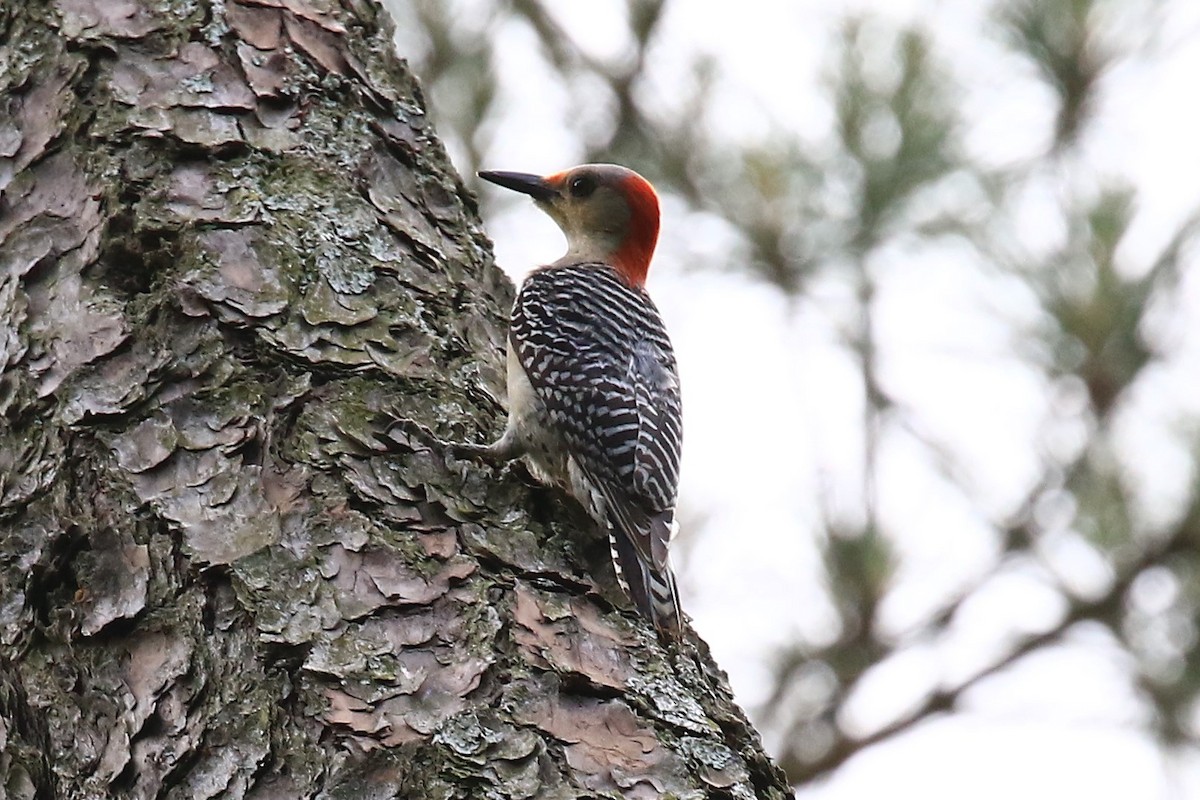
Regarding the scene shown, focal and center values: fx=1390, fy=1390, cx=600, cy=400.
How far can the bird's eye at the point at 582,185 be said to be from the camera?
454 cm

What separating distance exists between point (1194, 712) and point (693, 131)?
2809 mm

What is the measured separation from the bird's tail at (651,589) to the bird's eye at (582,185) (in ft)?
6.74

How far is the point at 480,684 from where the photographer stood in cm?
220

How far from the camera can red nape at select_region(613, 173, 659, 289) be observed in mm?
4512

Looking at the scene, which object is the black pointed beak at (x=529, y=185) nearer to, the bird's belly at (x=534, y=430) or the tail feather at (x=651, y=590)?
the bird's belly at (x=534, y=430)

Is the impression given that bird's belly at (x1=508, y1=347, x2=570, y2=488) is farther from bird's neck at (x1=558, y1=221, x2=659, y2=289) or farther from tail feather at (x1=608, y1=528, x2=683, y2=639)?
bird's neck at (x1=558, y1=221, x2=659, y2=289)

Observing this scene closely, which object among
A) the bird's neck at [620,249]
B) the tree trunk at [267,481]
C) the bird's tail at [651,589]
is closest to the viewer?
the tree trunk at [267,481]

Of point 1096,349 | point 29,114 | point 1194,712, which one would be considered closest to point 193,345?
point 29,114

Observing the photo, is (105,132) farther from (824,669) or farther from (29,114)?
(824,669)

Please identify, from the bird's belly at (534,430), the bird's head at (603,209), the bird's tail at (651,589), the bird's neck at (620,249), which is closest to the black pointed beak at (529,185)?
the bird's head at (603,209)

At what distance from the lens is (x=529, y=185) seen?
14.9ft

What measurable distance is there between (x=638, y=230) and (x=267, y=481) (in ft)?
7.81

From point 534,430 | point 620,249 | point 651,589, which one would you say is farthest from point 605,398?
point 620,249

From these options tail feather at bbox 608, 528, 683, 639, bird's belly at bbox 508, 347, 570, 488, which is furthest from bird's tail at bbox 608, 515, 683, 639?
bird's belly at bbox 508, 347, 570, 488
